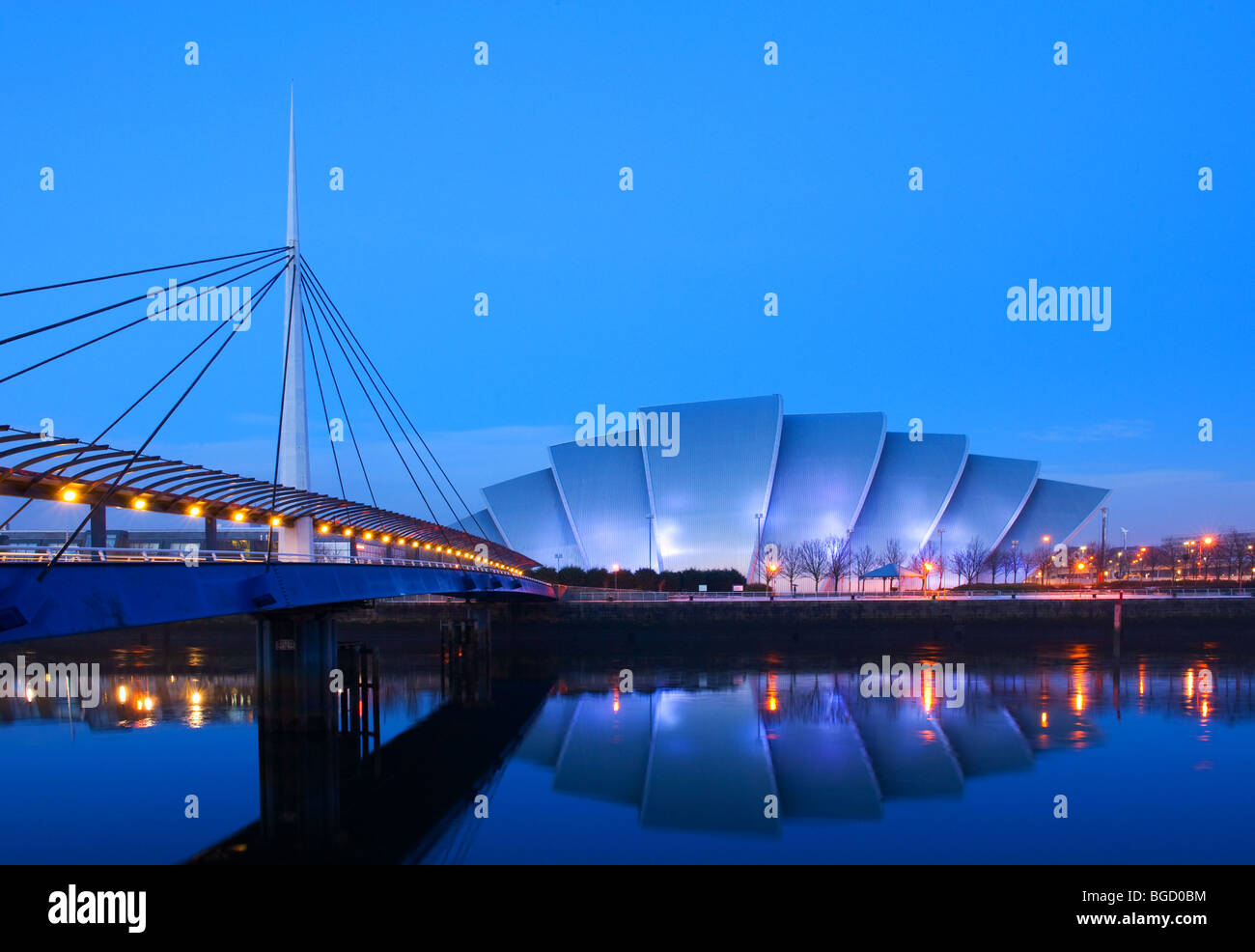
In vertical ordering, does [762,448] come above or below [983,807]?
above

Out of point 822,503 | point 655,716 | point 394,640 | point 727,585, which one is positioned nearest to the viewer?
point 655,716

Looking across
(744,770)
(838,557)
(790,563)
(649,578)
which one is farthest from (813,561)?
(744,770)

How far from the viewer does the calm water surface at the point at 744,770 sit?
15.6m

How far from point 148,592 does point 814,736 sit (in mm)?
16718

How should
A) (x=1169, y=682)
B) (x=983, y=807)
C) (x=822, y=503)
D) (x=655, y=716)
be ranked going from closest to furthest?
(x=983, y=807) → (x=655, y=716) → (x=1169, y=682) → (x=822, y=503)

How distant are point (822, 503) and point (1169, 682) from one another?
4304 centimetres

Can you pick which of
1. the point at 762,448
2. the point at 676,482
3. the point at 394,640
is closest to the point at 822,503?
the point at 762,448

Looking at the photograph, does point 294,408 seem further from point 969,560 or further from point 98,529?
point 969,560

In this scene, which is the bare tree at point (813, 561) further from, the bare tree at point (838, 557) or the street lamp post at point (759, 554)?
the street lamp post at point (759, 554)

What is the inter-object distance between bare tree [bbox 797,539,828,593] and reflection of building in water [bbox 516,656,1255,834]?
117 ft

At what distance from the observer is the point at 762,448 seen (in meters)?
75.5

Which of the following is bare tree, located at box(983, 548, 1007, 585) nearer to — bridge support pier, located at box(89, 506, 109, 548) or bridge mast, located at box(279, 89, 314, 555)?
bridge mast, located at box(279, 89, 314, 555)

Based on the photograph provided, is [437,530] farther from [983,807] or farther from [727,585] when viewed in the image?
[727,585]

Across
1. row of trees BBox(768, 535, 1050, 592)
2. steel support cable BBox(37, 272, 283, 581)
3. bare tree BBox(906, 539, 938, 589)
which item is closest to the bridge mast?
steel support cable BBox(37, 272, 283, 581)
